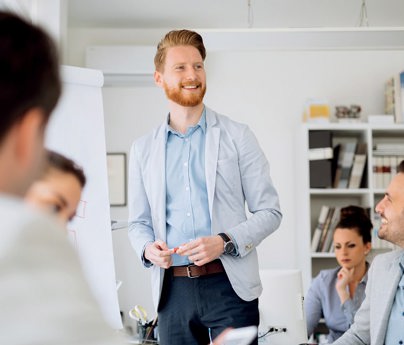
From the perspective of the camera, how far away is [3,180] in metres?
0.53

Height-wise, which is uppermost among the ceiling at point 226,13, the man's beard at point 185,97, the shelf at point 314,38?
the ceiling at point 226,13

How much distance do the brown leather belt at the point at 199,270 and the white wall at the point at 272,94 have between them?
11.1 feet

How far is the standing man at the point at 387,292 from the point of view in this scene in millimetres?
2236

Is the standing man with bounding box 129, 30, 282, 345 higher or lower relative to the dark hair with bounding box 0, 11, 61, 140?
lower

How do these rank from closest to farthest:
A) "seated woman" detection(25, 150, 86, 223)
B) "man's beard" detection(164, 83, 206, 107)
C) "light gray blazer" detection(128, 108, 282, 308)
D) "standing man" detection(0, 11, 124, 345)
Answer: "standing man" detection(0, 11, 124, 345)
"seated woman" detection(25, 150, 86, 223)
"light gray blazer" detection(128, 108, 282, 308)
"man's beard" detection(164, 83, 206, 107)

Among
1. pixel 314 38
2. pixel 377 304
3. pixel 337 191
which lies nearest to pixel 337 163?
pixel 337 191

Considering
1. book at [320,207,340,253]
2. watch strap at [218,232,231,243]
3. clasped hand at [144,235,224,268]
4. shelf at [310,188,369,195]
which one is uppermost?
watch strap at [218,232,231,243]

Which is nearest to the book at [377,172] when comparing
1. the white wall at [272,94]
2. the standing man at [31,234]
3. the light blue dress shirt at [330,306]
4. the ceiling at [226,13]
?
the white wall at [272,94]

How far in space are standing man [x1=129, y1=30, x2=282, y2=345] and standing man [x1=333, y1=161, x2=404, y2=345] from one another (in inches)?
16.8

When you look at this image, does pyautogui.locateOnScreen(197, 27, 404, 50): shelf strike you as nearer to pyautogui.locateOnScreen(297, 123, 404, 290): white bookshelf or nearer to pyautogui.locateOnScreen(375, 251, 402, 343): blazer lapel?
pyautogui.locateOnScreen(375, 251, 402, 343): blazer lapel

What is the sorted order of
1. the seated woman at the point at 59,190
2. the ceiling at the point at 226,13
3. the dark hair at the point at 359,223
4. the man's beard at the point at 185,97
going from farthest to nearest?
the ceiling at the point at 226,13, the dark hair at the point at 359,223, the man's beard at the point at 185,97, the seated woman at the point at 59,190

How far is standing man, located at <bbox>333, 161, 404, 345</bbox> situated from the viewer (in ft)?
7.34

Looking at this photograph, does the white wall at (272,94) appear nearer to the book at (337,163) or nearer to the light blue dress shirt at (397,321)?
the book at (337,163)

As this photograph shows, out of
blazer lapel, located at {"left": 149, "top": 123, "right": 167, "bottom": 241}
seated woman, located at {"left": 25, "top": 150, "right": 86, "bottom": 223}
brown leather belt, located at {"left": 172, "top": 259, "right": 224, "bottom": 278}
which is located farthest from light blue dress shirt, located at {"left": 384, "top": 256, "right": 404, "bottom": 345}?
seated woman, located at {"left": 25, "top": 150, "right": 86, "bottom": 223}
